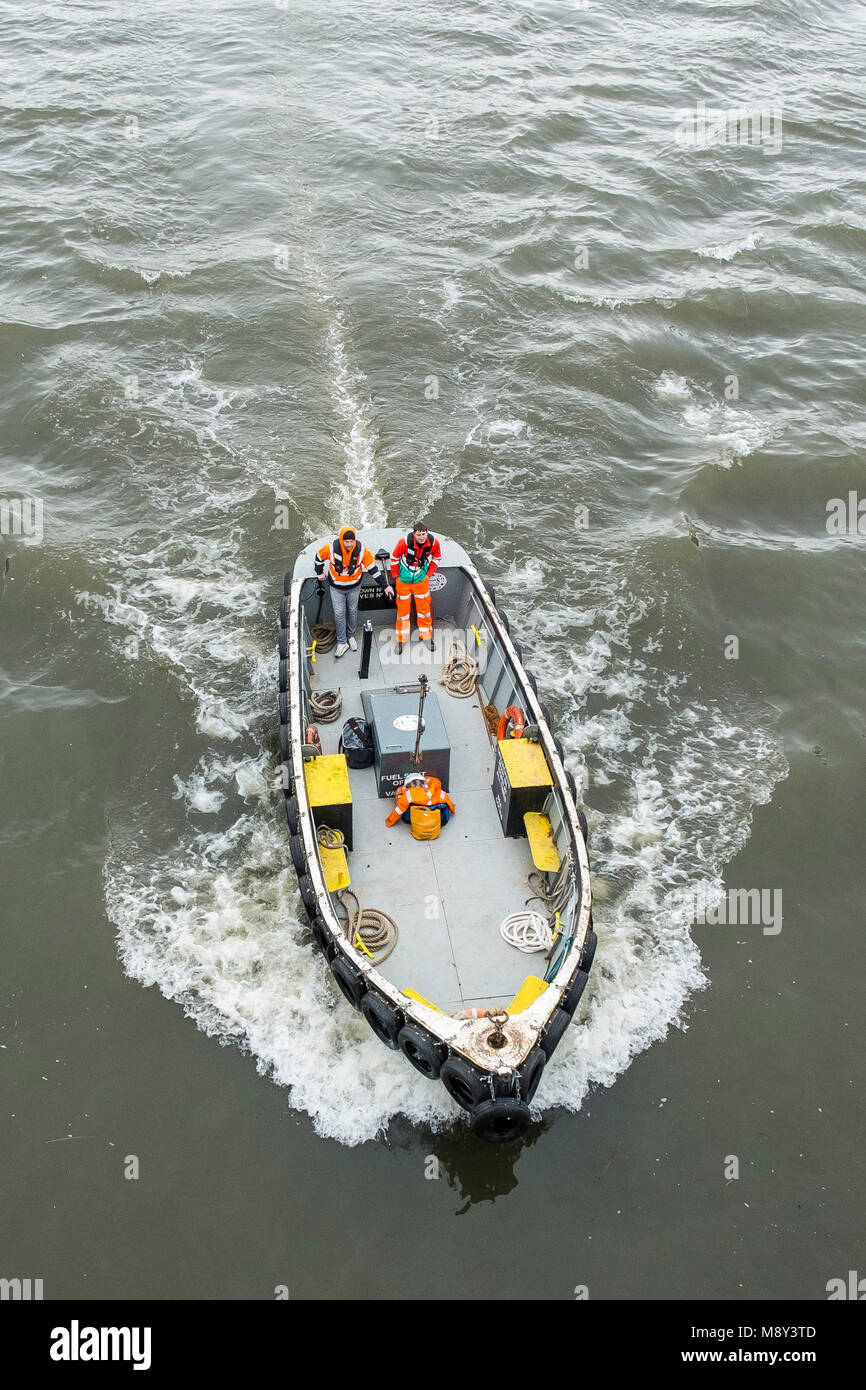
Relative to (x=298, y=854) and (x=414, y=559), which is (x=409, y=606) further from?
(x=298, y=854)

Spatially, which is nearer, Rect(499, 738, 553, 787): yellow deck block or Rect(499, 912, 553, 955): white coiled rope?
Rect(499, 912, 553, 955): white coiled rope

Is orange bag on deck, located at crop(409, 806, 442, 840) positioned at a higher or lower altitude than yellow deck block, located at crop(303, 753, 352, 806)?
lower

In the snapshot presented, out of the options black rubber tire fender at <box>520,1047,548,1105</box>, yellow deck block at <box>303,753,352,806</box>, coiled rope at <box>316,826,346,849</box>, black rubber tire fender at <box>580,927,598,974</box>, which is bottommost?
black rubber tire fender at <box>520,1047,548,1105</box>

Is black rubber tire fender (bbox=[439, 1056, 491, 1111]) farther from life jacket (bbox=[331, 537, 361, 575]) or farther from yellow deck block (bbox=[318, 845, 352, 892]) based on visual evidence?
life jacket (bbox=[331, 537, 361, 575])

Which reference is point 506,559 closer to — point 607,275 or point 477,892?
point 477,892

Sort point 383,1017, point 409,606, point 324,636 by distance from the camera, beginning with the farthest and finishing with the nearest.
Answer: point 324,636 → point 409,606 → point 383,1017

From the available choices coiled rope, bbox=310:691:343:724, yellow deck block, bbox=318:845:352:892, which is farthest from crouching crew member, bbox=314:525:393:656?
yellow deck block, bbox=318:845:352:892

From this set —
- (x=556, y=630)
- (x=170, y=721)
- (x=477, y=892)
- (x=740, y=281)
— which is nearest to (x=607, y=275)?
(x=740, y=281)

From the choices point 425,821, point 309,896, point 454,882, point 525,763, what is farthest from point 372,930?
point 525,763
